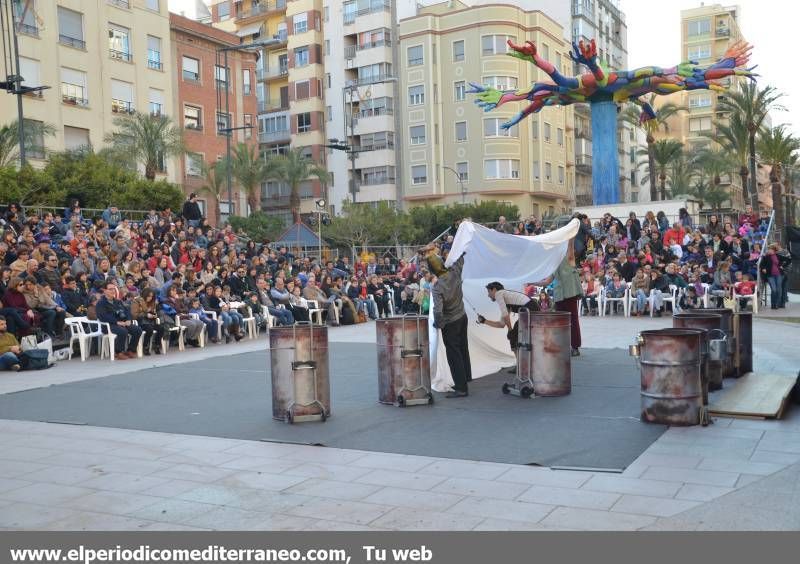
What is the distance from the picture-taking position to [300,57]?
214 feet

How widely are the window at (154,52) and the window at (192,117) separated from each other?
3.86 meters

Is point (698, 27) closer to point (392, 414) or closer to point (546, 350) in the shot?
point (546, 350)

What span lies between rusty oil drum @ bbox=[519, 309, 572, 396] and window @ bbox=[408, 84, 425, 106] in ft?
172

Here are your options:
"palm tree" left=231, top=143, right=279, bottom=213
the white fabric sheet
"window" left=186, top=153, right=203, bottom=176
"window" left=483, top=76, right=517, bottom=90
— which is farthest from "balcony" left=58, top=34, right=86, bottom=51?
the white fabric sheet

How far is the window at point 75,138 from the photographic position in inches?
1578

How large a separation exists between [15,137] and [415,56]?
33644 millimetres

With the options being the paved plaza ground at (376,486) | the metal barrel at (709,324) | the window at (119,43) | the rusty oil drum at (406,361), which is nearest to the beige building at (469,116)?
the window at (119,43)

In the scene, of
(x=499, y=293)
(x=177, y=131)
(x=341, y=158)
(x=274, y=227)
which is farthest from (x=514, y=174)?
(x=499, y=293)

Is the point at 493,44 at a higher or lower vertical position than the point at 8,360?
higher

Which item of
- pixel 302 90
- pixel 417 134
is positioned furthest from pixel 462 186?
pixel 302 90

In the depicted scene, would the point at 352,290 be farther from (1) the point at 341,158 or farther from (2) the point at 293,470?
(1) the point at 341,158

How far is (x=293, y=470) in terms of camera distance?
261 inches
